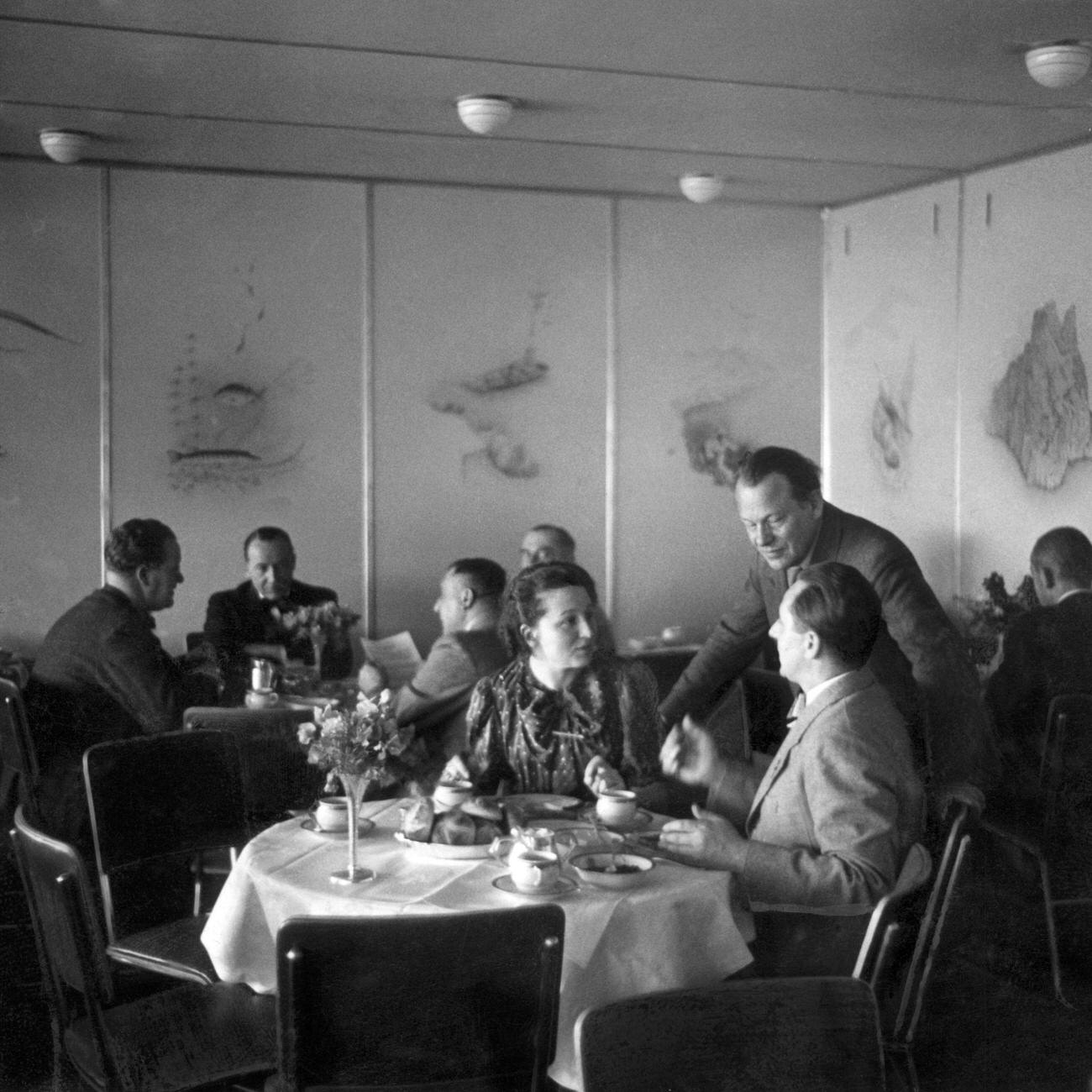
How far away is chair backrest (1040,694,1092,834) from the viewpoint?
4.22m

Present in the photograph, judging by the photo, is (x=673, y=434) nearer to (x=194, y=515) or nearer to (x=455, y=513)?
(x=455, y=513)

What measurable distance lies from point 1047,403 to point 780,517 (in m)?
2.51

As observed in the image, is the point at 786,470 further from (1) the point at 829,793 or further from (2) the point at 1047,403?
(2) the point at 1047,403

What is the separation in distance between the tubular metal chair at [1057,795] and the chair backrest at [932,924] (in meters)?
1.45

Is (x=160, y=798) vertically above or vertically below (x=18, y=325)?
below

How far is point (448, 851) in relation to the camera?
3.04 m

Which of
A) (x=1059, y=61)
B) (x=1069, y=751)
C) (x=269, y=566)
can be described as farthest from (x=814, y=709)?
(x=269, y=566)

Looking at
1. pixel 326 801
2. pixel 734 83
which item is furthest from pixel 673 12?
pixel 326 801

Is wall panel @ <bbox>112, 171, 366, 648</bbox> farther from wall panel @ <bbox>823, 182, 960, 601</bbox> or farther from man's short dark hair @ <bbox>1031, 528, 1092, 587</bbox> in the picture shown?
man's short dark hair @ <bbox>1031, 528, 1092, 587</bbox>

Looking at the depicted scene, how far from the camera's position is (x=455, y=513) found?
714cm

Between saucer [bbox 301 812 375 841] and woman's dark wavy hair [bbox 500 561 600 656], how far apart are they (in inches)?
30.3

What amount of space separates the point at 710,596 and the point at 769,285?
171 centimetres

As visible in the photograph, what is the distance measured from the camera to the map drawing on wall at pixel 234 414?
667 centimetres

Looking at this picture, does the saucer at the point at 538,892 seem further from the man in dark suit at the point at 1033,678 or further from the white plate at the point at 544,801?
the man in dark suit at the point at 1033,678
